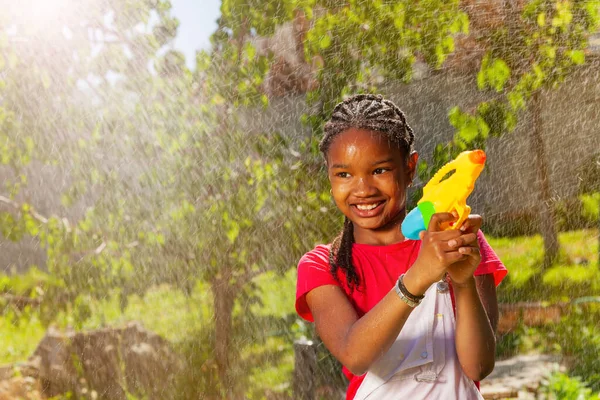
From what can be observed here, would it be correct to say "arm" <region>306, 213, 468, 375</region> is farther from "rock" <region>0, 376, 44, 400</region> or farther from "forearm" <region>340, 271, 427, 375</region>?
"rock" <region>0, 376, 44, 400</region>

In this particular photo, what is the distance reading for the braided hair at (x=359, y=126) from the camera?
158 centimetres

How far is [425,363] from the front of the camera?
1479 millimetres

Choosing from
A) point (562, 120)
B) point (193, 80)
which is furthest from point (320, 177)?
point (562, 120)

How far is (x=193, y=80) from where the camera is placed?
312 cm

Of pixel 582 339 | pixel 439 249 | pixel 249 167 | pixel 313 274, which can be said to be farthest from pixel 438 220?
pixel 582 339

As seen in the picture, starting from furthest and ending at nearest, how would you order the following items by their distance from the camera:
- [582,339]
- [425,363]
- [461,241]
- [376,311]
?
[582,339] < [425,363] < [376,311] < [461,241]

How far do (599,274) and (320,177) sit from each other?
3.72ft

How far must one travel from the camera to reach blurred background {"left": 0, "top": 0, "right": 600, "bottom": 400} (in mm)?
3008

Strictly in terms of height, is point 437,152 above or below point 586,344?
above

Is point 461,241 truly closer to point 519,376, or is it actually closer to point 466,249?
point 466,249

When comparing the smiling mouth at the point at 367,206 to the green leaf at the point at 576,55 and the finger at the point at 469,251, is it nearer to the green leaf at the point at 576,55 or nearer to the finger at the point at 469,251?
the finger at the point at 469,251

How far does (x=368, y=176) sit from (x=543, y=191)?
5.76 ft

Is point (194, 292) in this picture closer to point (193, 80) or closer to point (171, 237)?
point (171, 237)

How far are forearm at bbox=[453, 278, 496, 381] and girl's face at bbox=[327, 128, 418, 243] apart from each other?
9.5 inches
